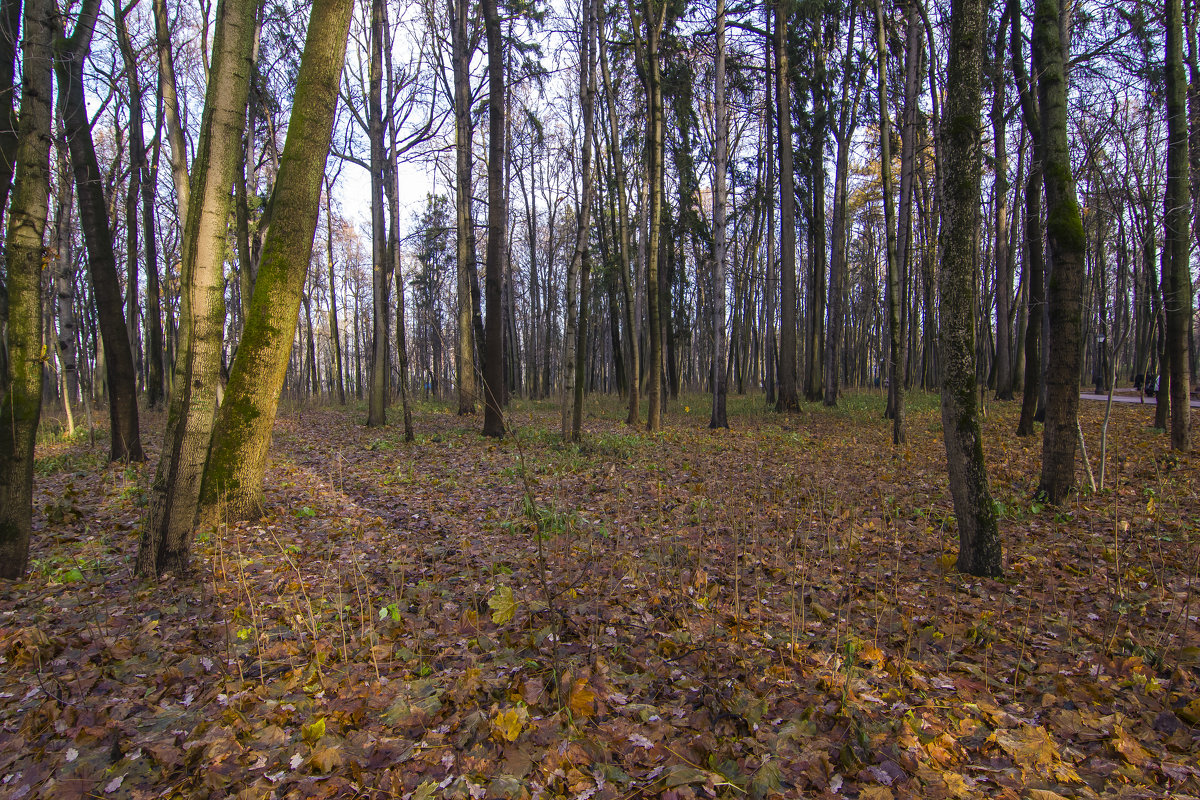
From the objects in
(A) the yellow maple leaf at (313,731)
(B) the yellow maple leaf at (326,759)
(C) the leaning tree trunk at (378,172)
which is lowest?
(B) the yellow maple leaf at (326,759)

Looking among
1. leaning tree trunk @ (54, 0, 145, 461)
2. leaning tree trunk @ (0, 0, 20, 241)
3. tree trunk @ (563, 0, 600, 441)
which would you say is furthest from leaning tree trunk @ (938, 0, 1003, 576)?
leaning tree trunk @ (54, 0, 145, 461)

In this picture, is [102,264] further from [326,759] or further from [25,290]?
[326,759]

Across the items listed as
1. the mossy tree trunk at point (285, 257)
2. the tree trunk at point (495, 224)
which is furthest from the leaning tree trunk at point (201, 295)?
the tree trunk at point (495, 224)

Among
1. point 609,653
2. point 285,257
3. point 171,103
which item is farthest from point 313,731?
point 171,103

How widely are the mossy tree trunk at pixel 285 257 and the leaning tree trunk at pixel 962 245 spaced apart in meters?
5.22

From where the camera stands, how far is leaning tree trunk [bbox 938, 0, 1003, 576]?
14.0ft

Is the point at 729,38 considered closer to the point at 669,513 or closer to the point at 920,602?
the point at 669,513

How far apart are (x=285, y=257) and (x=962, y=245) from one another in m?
5.63

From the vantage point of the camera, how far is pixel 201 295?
13.6 feet

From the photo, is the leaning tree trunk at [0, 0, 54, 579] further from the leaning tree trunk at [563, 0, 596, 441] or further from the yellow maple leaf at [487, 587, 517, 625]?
the leaning tree trunk at [563, 0, 596, 441]

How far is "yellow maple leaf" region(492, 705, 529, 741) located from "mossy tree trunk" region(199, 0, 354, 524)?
147 inches

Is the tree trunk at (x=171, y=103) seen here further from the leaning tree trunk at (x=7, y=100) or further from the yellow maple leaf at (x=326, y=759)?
the yellow maple leaf at (x=326, y=759)

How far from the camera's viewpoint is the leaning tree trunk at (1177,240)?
321 inches

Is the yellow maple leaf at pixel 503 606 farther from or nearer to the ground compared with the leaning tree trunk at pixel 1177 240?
nearer to the ground
